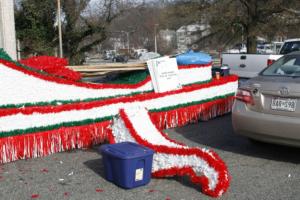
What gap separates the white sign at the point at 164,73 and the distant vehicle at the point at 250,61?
3237 mm

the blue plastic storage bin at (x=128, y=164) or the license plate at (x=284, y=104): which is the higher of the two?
the license plate at (x=284, y=104)

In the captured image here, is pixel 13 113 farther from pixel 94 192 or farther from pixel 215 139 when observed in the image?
pixel 215 139

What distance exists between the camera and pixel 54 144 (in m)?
5.85

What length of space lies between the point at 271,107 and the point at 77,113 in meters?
Result: 2.68

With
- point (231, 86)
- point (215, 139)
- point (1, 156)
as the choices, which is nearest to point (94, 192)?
point (1, 156)

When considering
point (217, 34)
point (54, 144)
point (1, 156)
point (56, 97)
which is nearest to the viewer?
point (1, 156)

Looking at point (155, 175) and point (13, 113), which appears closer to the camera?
point (155, 175)

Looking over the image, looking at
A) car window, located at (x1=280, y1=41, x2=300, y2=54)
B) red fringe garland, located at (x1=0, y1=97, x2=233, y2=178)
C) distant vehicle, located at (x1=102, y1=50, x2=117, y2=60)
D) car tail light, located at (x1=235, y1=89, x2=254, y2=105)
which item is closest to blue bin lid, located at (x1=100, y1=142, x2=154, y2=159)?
red fringe garland, located at (x1=0, y1=97, x2=233, y2=178)

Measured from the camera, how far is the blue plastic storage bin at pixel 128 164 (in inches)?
170

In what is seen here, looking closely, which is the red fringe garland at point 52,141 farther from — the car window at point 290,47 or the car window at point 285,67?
the car window at point 290,47

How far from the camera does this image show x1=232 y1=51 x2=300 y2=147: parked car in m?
5.00

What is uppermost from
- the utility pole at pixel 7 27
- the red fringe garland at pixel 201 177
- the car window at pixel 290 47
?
the utility pole at pixel 7 27

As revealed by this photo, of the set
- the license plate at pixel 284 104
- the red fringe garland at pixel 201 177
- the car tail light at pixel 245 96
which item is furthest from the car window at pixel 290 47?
the red fringe garland at pixel 201 177

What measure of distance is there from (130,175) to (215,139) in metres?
2.71
